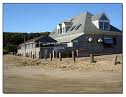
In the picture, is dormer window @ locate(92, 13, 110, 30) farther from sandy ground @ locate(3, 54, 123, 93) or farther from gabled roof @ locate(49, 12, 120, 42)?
sandy ground @ locate(3, 54, 123, 93)

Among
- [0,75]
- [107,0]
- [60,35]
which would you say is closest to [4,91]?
[0,75]

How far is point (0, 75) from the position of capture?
36.5 ft

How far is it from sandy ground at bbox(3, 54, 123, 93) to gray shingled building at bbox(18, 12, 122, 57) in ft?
12.4

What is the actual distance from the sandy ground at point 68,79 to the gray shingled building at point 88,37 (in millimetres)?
3773

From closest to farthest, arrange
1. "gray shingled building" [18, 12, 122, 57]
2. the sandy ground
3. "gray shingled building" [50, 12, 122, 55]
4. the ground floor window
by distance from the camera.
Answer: the sandy ground < "gray shingled building" [18, 12, 122, 57] < "gray shingled building" [50, 12, 122, 55] < the ground floor window

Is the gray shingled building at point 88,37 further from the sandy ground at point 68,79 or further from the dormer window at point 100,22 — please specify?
the sandy ground at point 68,79

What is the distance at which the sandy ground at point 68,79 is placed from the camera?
10873 mm

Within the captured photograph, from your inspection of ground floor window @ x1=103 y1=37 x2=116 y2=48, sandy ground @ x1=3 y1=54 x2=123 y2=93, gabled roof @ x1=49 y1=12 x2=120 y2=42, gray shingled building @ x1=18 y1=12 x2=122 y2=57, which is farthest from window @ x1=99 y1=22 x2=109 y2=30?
sandy ground @ x1=3 y1=54 x2=123 y2=93

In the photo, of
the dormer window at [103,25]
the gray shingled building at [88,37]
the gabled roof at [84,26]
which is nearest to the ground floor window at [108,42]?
the gray shingled building at [88,37]

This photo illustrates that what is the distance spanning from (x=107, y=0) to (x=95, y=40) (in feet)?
30.3

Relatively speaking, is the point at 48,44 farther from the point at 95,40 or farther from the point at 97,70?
the point at 97,70

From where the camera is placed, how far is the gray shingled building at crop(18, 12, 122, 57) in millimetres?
19234

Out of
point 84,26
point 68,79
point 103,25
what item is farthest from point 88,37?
point 68,79

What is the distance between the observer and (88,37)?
20.4 meters
